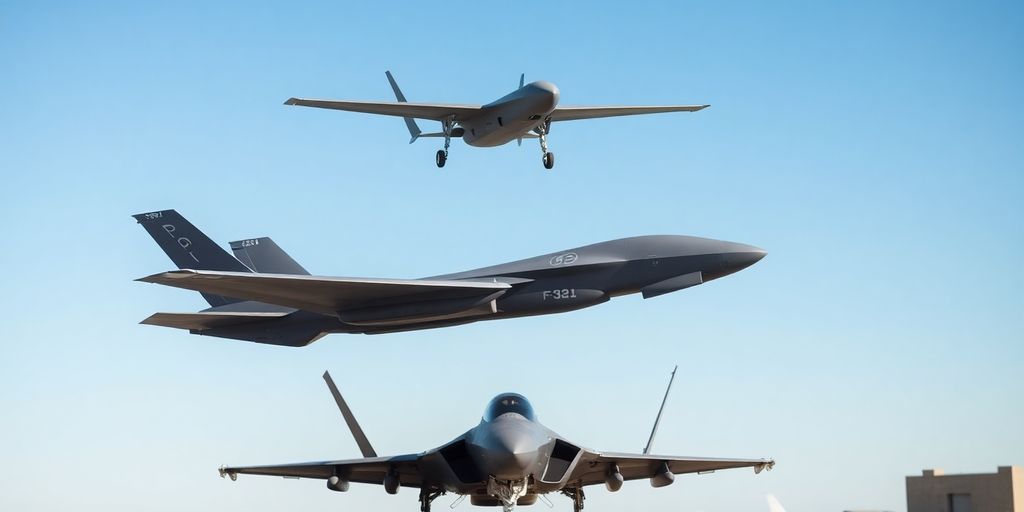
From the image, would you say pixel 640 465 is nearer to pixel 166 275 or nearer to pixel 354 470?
pixel 354 470

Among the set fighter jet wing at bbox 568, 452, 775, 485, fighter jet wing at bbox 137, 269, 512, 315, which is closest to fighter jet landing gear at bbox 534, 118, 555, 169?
fighter jet wing at bbox 137, 269, 512, 315

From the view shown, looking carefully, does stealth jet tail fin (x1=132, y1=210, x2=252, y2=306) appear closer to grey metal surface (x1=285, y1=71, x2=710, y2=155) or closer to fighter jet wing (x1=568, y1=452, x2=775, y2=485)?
grey metal surface (x1=285, y1=71, x2=710, y2=155)

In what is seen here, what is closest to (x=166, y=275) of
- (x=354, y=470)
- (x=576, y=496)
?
(x=354, y=470)

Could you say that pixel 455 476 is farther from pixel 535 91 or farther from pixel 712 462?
pixel 535 91

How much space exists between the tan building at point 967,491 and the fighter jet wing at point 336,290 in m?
11.3

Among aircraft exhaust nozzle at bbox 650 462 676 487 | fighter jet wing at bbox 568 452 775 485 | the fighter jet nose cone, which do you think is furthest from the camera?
aircraft exhaust nozzle at bbox 650 462 676 487

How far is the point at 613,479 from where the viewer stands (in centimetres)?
2998

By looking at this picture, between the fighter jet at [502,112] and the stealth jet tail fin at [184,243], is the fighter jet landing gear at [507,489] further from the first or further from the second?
the stealth jet tail fin at [184,243]

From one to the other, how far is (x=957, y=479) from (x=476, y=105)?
15304 mm

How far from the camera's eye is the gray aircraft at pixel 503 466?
26.1 m

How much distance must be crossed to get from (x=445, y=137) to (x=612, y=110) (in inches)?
196

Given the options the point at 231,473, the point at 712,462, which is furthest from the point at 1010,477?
the point at 231,473

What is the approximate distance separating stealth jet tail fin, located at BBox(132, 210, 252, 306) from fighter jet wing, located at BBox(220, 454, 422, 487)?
6601mm

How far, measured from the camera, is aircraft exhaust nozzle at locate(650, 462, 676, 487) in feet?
102
